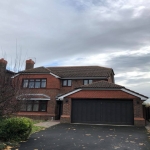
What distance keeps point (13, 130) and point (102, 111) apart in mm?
10948

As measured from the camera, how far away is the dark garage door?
685 inches

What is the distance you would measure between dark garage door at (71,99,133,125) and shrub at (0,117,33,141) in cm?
970

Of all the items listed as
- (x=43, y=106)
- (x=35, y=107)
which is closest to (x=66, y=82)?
(x=43, y=106)

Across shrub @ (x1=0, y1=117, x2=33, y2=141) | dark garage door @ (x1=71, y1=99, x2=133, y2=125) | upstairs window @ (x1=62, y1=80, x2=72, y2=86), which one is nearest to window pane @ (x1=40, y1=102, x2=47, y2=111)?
upstairs window @ (x1=62, y1=80, x2=72, y2=86)

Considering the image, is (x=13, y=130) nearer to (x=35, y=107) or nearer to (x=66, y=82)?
(x=35, y=107)

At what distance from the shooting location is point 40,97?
2286cm

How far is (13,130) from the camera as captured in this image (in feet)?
29.1

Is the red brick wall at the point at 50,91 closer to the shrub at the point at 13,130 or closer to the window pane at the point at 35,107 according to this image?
the window pane at the point at 35,107

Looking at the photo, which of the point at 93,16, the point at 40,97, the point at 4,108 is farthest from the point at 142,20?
the point at 40,97

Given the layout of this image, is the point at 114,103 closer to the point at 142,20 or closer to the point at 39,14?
the point at 142,20

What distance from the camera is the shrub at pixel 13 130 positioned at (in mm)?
8781

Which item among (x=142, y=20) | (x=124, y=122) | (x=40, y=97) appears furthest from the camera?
(x=40, y=97)

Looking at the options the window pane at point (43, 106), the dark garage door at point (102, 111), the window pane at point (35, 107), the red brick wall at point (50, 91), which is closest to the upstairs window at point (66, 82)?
the red brick wall at point (50, 91)

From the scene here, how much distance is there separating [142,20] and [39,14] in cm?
681
